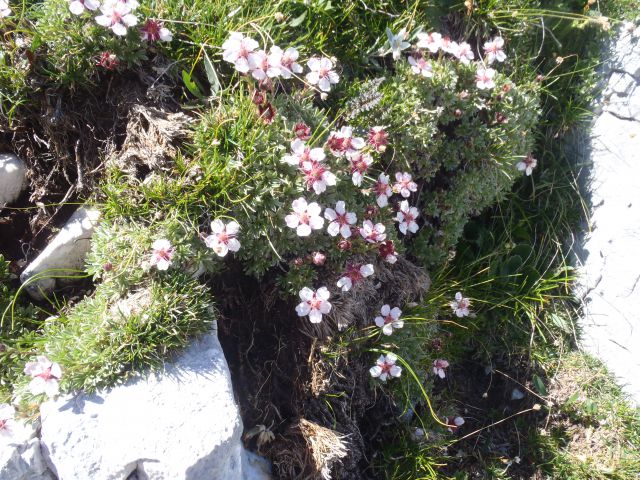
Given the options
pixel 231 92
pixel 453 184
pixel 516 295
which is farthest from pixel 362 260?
pixel 516 295

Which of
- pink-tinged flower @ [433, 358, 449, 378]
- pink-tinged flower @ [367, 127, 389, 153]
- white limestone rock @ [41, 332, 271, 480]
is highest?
pink-tinged flower @ [367, 127, 389, 153]

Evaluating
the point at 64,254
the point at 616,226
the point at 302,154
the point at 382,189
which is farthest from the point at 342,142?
the point at 616,226

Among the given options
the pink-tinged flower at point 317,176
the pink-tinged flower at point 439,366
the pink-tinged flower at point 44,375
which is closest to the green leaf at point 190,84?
the pink-tinged flower at point 317,176

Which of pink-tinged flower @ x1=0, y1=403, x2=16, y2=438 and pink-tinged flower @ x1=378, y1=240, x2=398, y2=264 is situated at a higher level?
pink-tinged flower @ x1=378, y1=240, x2=398, y2=264

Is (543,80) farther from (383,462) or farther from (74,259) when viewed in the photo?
(74,259)

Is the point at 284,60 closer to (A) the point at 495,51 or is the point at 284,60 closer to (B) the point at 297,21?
(B) the point at 297,21

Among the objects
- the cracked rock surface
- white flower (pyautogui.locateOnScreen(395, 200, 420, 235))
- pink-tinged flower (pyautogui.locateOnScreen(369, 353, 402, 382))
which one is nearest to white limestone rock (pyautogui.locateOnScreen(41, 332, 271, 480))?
pink-tinged flower (pyautogui.locateOnScreen(369, 353, 402, 382))

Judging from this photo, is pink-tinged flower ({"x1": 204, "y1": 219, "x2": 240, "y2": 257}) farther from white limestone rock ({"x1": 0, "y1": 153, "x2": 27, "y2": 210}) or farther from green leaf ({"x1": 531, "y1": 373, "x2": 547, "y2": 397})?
green leaf ({"x1": 531, "y1": 373, "x2": 547, "y2": 397})
